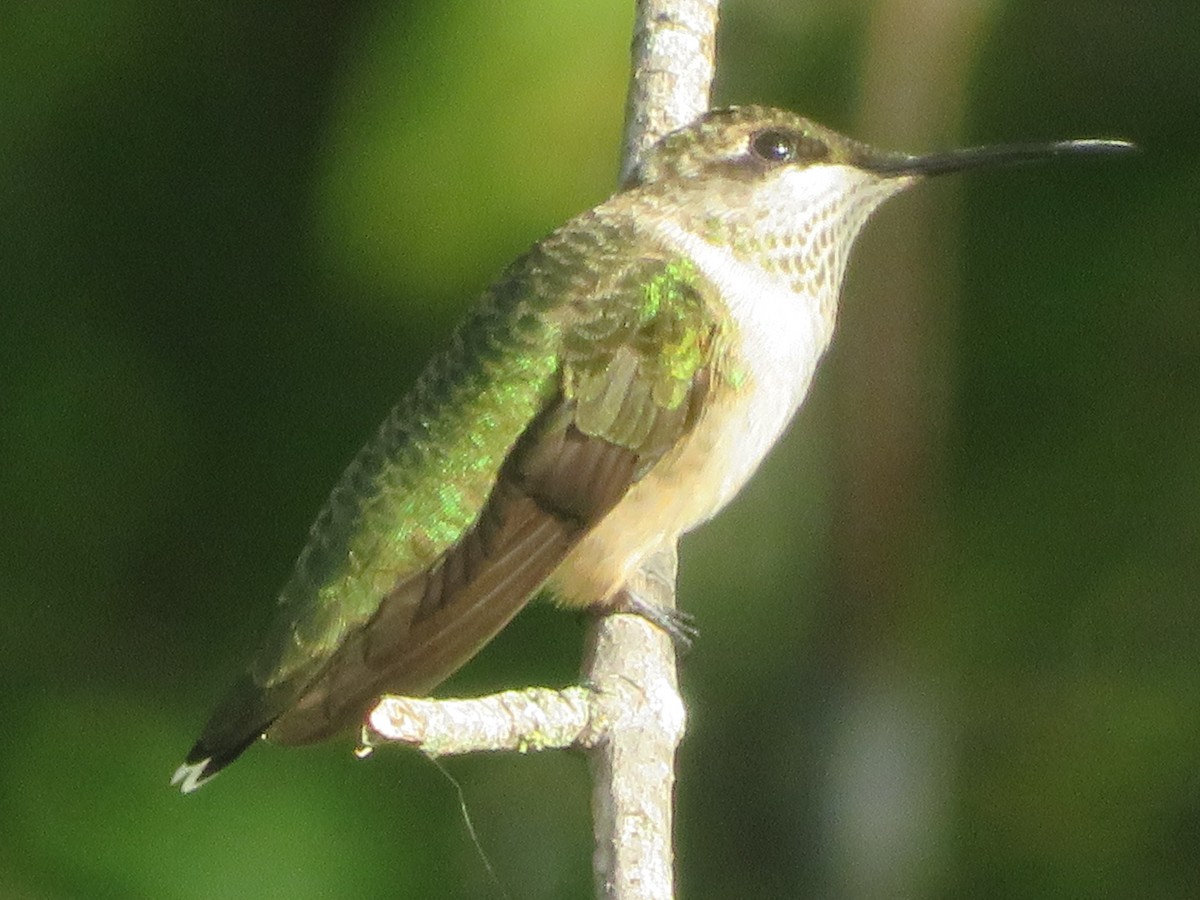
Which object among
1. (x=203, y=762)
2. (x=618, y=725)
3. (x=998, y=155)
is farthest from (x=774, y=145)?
(x=203, y=762)

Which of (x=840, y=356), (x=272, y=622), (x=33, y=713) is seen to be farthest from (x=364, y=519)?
(x=840, y=356)

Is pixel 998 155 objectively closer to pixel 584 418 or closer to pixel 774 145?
pixel 774 145

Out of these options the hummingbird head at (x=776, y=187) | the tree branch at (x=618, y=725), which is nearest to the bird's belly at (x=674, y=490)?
the tree branch at (x=618, y=725)

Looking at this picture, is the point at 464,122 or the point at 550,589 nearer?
the point at 550,589

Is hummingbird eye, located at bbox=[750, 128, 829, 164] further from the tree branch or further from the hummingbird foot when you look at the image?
the hummingbird foot

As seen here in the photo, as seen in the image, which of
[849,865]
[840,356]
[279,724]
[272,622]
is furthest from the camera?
[840,356]

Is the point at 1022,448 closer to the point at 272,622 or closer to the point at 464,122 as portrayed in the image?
the point at 464,122
